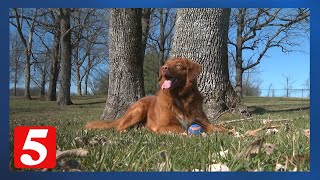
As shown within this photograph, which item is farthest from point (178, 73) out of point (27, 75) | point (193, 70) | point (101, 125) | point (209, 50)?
point (27, 75)

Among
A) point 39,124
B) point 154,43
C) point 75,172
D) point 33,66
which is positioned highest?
point 154,43

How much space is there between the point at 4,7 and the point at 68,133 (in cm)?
64

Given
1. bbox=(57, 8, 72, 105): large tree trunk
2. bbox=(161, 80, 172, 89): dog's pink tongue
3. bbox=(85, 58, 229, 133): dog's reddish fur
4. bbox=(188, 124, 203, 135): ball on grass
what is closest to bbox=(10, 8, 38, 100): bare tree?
bbox=(57, 8, 72, 105): large tree trunk

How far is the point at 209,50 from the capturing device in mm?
2770

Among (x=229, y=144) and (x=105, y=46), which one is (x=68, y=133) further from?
(x=229, y=144)

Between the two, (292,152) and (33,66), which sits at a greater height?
(33,66)

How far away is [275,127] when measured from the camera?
263 cm

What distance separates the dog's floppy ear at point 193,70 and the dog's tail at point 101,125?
565 millimetres

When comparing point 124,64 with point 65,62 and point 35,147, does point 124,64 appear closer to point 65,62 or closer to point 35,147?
point 65,62

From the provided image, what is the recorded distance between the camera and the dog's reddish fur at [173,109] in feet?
8.96

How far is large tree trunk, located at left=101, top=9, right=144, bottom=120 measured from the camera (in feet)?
8.85

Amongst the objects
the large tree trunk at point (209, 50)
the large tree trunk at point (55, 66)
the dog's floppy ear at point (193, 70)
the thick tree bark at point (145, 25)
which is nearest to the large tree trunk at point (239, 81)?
the large tree trunk at point (209, 50)

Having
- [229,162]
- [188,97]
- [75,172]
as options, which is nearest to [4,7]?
[75,172]

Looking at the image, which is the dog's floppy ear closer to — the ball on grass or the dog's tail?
the ball on grass
